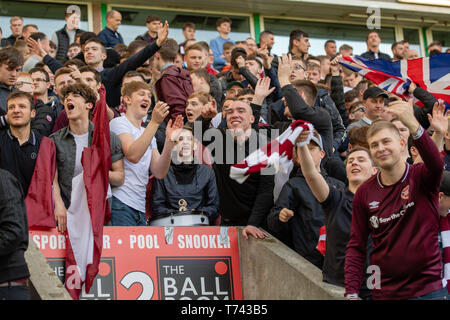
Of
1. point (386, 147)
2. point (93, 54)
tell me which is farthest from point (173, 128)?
point (93, 54)

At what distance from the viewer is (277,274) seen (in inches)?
254

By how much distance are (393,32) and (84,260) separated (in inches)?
664

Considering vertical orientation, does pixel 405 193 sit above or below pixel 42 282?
above

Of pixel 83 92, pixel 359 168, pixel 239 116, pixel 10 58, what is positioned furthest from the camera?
pixel 10 58

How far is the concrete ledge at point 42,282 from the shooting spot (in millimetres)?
4887

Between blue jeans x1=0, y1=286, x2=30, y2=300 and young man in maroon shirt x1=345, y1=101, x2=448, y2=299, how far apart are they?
231cm

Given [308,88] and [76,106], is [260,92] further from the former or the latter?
[76,106]

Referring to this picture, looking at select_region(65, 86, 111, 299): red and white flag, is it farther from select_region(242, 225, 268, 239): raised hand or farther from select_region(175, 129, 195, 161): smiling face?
select_region(242, 225, 268, 239): raised hand

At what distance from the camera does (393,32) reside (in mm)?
20859

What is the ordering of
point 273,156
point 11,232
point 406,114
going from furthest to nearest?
point 273,156, point 406,114, point 11,232

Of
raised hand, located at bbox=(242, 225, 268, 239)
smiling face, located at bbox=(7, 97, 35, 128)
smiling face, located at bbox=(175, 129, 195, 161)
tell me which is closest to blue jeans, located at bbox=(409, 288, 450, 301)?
raised hand, located at bbox=(242, 225, 268, 239)

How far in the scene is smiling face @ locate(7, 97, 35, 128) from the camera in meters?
6.42

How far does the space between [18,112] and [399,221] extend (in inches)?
145
